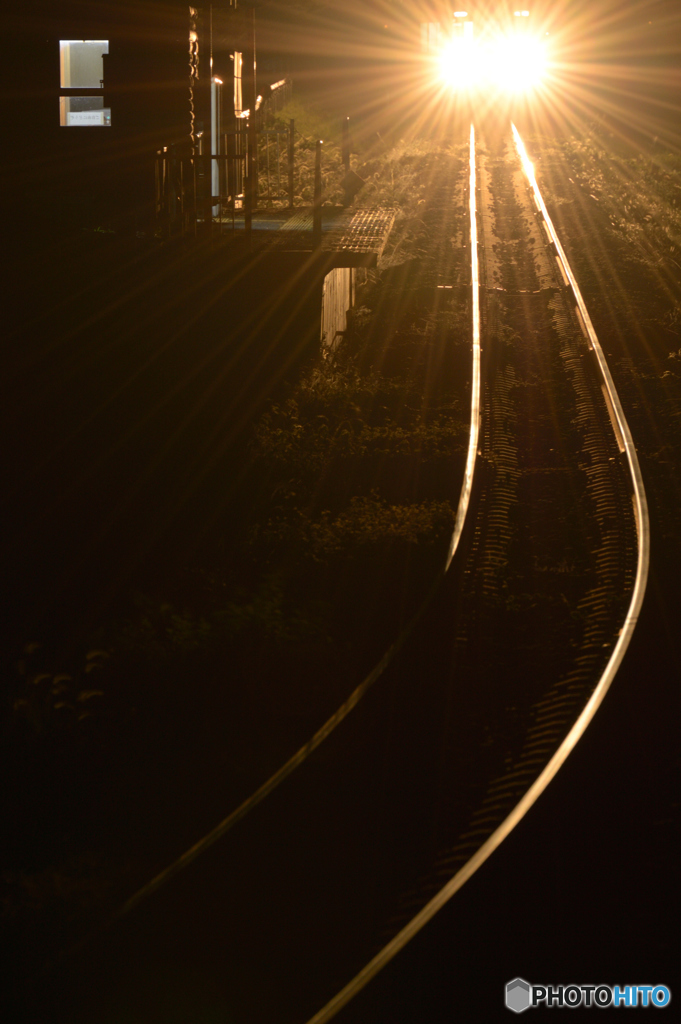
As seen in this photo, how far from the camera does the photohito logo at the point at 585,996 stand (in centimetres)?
344

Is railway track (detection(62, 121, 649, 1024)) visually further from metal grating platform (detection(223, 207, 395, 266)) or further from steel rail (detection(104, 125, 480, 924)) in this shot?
metal grating platform (detection(223, 207, 395, 266))

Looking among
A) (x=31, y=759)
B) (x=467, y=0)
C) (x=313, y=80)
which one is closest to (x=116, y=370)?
(x=31, y=759)

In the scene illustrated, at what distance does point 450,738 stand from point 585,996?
1.67 m

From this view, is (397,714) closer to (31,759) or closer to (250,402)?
(31,759)

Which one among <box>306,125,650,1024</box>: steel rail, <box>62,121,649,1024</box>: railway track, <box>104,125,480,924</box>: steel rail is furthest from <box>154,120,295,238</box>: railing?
<box>306,125,650,1024</box>: steel rail

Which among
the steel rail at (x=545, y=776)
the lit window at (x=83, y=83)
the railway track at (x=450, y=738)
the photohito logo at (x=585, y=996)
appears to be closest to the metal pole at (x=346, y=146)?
the lit window at (x=83, y=83)

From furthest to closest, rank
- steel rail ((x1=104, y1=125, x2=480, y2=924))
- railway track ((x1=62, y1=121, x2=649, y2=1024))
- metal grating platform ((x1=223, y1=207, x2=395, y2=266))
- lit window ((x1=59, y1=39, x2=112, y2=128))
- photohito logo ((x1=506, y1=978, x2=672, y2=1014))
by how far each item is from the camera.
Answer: lit window ((x1=59, y1=39, x2=112, y2=128)), metal grating platform ((x1=223, y1=207, x2=395, y2=266)), steel rail ((x1=104, y1=125, x2=480, y2=924)), railway track ((x1=62, y1=121, x2=649, y2=1024)), photohito logo ((x1=506, y1=978, x2=672, y2=1014))

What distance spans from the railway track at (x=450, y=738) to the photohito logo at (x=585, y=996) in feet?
1.49

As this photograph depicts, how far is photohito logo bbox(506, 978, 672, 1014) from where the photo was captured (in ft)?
11.3

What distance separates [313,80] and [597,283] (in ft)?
89.8

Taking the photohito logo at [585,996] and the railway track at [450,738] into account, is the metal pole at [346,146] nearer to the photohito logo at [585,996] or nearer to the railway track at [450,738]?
the railway track at [450,738]

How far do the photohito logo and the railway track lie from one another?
1.49ft

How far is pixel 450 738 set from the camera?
501 cm

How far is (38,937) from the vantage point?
3.82 m
